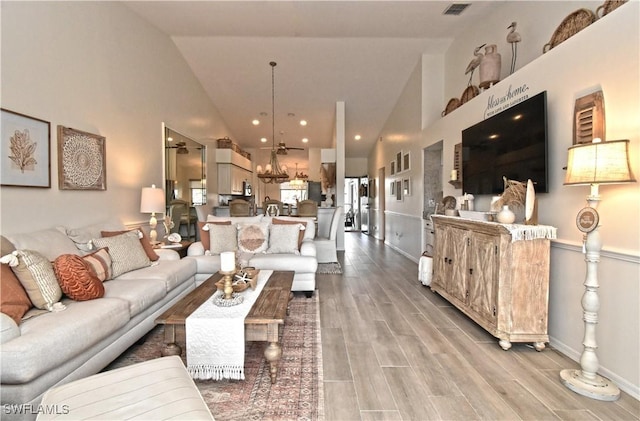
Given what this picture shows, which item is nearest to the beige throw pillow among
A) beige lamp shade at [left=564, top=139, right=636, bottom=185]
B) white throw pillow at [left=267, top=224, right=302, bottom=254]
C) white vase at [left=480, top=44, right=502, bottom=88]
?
white throw pillow at [left=267, top=224, right=302, bottom=254]

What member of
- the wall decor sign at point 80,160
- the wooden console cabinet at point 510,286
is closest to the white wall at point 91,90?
the wall decor sign at point 80,160

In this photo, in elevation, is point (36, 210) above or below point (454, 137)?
below

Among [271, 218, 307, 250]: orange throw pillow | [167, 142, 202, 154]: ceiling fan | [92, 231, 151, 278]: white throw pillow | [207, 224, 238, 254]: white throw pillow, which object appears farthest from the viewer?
[167, 142, 202, 154]: ceiling fan

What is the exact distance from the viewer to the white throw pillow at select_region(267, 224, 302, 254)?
4.11 meters

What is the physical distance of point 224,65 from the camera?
623 cm

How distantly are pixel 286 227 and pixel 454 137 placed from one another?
2729mm

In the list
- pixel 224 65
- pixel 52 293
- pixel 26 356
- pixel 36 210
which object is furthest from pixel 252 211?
pixel 26 356

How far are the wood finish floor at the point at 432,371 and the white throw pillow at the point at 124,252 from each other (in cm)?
191

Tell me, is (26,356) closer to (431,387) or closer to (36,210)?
(36,210)

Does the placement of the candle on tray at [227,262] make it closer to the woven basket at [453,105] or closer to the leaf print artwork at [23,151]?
the leaf print artwork at [23,151]

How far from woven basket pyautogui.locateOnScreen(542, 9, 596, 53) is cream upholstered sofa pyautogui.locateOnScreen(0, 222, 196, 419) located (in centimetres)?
411

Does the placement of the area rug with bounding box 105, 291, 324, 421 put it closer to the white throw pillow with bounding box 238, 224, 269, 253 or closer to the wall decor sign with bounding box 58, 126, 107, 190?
the white throw pillow with bounding box 238, 224, 269, 253

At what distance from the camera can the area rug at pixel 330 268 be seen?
5074 millimetres

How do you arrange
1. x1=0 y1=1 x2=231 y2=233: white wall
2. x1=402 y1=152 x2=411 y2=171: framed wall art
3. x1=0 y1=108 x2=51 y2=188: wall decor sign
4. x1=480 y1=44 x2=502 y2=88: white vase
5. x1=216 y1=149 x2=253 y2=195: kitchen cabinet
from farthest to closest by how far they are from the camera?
→ 1. x1=216 y1=149 x2=253 y2=195: kitchen cabinet
2. x1=402 y1=152 x2=411 y2=171: framed wall art
3. x1=480 y1=44 x2=502 y2=88: white vase
4. x1=0 y1=1 x2=231 y2=233: white wall
5. x1=0 y1=108 x2=51 y2=188: wall decor sign
